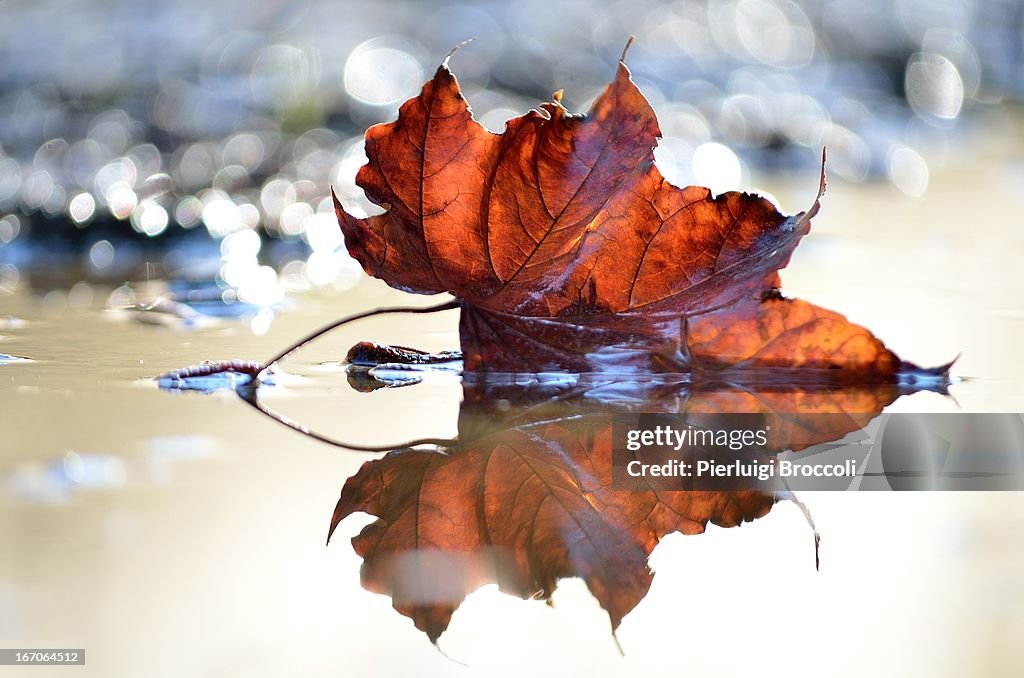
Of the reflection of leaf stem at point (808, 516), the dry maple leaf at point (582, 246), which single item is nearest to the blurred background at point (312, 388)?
the reflection of leaf stem at point (808, 516)

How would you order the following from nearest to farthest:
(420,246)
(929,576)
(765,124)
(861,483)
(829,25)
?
(929,576) → (861,483) → (420,246) → (765,124) → (829,25)

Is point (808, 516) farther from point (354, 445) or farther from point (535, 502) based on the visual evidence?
point (354, 445)

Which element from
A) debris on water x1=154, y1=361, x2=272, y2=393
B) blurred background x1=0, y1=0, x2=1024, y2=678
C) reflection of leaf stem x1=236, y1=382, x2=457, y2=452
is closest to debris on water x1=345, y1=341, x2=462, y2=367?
blurred background x1=0, y1=0, x2=1024, y2=678

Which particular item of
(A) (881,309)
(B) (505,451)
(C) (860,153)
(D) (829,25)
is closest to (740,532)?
(B) (505,451)

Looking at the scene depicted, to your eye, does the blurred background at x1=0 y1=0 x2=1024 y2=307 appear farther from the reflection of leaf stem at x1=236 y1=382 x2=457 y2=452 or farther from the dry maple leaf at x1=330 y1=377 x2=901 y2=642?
the dry maple leaf at x1=330 y1=377 x2=901 y2=642

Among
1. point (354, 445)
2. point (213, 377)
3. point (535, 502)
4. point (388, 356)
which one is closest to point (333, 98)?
point (388, 356)

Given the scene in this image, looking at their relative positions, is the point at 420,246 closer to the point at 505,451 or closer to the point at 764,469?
the point at 505,451
